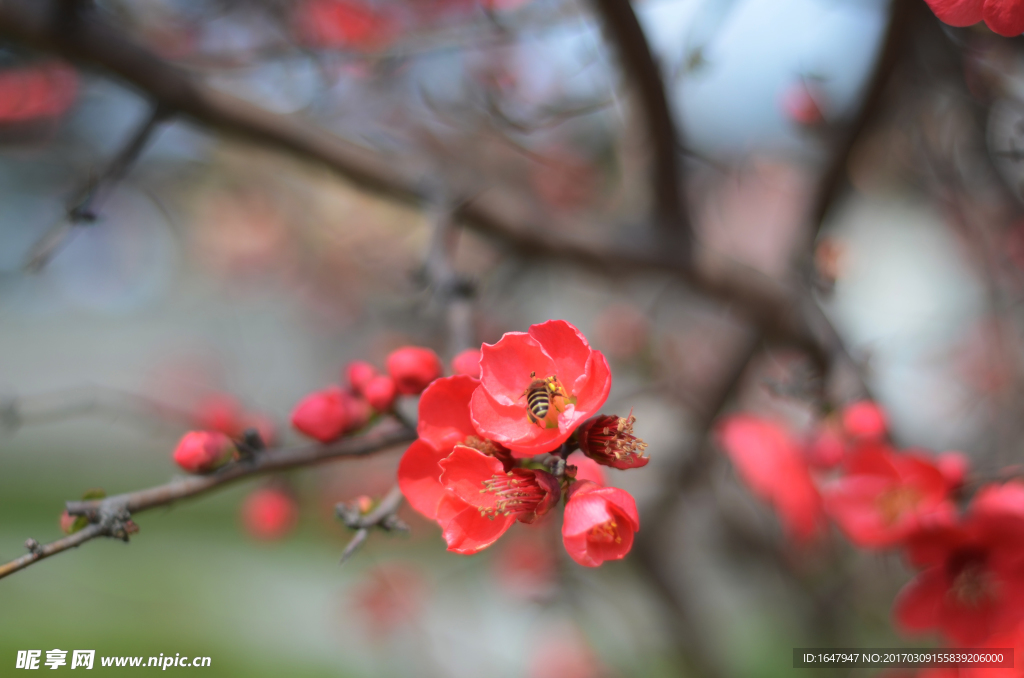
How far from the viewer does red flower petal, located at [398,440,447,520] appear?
2.05 feet

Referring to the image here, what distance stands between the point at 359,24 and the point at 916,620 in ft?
7.64

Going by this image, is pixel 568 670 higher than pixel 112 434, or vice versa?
pixel 568 670

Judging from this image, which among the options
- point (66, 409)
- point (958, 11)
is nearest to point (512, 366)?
point (958, 11)

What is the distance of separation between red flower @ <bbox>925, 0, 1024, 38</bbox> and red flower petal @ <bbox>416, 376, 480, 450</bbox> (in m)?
0.62

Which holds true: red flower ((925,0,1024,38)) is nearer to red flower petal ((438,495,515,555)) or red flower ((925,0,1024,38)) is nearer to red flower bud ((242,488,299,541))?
red flower petal ((438,495,515,555))

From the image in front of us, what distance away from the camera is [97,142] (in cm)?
271

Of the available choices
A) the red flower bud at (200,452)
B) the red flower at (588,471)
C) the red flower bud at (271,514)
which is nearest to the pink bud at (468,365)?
the red flower at (588,471)

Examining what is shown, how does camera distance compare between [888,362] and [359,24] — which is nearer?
[888,362]

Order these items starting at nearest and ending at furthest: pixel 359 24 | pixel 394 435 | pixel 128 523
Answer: pixel 128 523 < pixel 394 435 < pixel 359 24

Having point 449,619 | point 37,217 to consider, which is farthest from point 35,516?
point 449,619

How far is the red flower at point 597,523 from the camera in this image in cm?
55

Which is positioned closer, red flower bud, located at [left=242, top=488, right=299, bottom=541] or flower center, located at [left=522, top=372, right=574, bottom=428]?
flower center, located at [left=522, top=372, right=574, bottom=428]

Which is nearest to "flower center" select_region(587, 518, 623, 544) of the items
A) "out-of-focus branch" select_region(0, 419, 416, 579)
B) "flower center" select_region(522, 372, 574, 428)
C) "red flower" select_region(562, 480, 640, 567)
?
"red flower" select_region(562, 480, 640, 567)

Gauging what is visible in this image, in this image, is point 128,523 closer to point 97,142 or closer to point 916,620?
point 916,620
